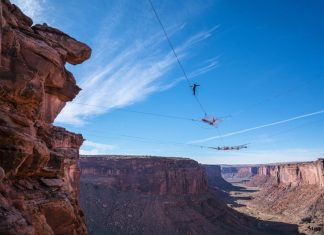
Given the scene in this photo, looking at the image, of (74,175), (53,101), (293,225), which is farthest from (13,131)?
(293,225)

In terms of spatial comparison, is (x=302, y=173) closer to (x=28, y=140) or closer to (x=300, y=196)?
(x=300, y=196)

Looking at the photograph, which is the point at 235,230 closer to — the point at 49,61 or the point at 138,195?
the point at 138,195

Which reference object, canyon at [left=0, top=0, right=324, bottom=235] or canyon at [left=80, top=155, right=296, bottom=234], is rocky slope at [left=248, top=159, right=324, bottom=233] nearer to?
canyon at [left=0, top=0, right=324, bottom=235]

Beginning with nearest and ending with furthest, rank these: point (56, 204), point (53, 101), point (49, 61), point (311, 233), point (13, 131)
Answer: point (13, 131) → point (56, 204) → point (49, 61) → point (53, 101) → point (311, 233)

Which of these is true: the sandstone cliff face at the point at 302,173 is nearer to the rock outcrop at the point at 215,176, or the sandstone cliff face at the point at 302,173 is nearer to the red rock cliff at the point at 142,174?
the red rock cliff at the point at 142,174

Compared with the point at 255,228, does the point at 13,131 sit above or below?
above

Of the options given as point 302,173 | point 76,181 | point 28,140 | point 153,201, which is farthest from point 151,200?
point 302,173
